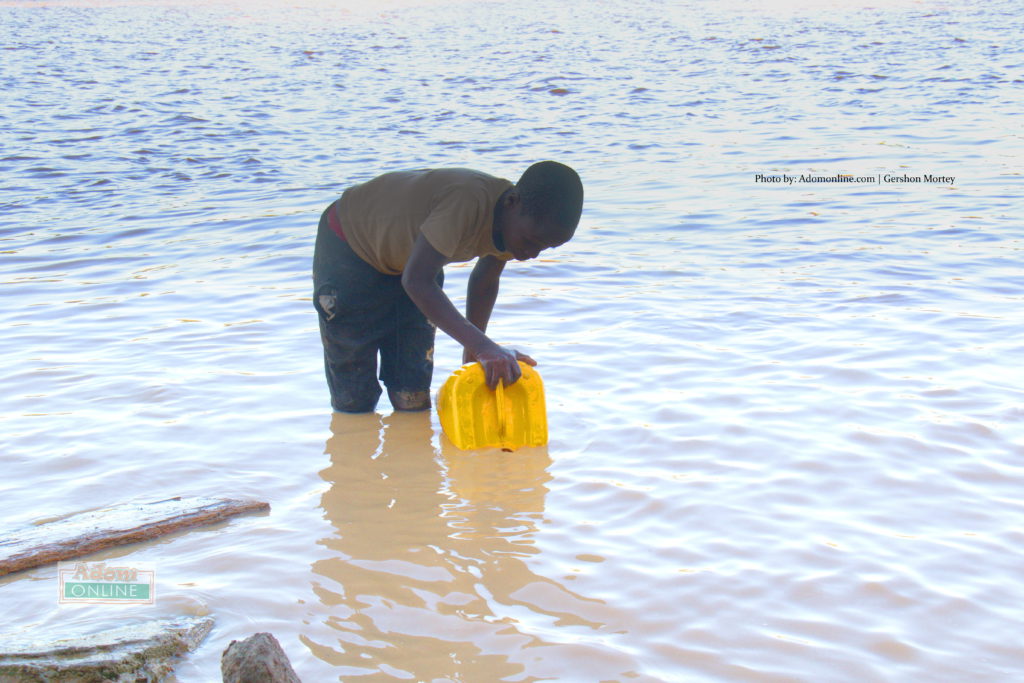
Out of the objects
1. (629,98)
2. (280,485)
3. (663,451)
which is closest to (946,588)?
(663,451)

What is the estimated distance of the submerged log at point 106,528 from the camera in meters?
2.76

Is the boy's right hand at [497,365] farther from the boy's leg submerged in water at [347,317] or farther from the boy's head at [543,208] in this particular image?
the boy's leg submerged in water at [347,317]

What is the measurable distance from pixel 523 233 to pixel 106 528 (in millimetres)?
1569

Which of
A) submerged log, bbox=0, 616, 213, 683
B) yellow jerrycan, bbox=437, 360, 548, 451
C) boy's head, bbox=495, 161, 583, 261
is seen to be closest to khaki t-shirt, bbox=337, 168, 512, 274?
boy's head, bbox=495, 161, 583, 261

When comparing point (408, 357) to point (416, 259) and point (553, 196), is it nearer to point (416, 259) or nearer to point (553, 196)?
point (416, 259)

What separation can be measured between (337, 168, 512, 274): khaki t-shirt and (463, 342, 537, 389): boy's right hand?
0.34 m

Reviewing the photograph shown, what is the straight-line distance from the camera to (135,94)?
15328 millimetres

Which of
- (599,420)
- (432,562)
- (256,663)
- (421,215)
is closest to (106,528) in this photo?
(432,562)

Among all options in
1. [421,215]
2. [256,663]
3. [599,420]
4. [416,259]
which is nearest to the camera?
[256,663]

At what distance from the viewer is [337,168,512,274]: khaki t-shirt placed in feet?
10.9

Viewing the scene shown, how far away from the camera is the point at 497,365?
3445 millimetres

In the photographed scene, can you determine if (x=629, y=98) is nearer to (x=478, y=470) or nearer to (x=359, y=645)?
(x=478, y=470)

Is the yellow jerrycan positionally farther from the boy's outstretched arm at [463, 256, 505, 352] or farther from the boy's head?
the boy's head

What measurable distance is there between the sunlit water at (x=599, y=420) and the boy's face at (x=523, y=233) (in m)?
0.79
